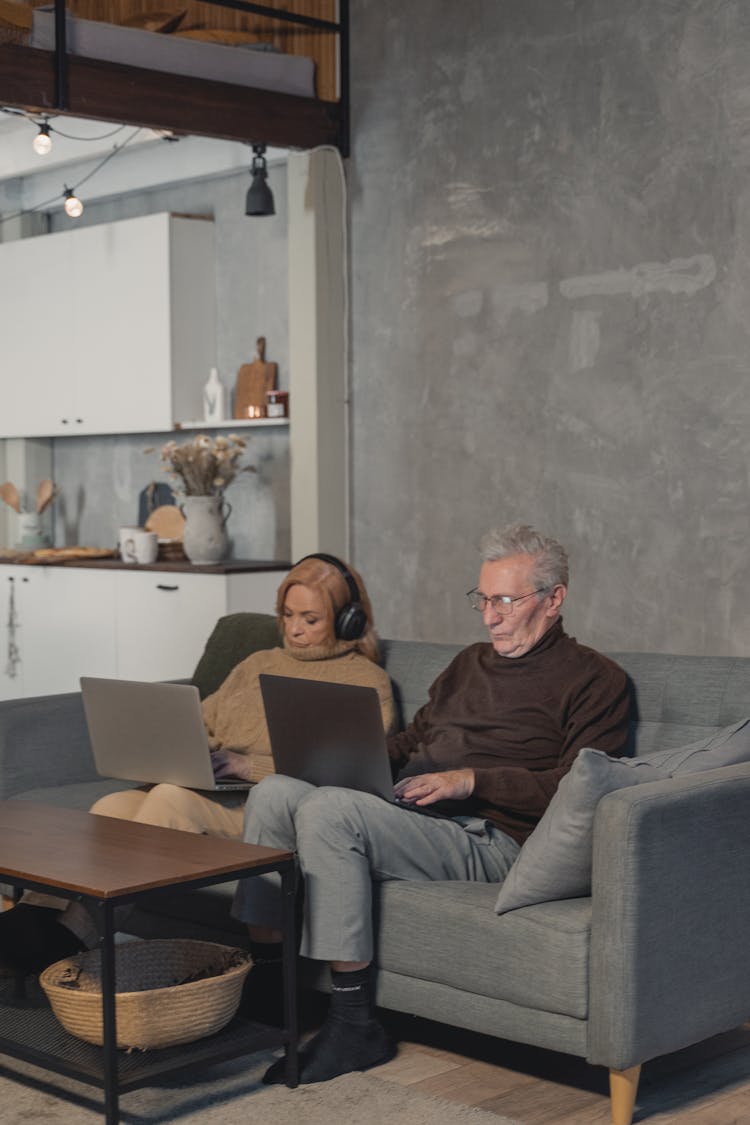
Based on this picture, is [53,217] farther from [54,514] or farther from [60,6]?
[60,6]

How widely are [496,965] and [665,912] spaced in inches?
14.5

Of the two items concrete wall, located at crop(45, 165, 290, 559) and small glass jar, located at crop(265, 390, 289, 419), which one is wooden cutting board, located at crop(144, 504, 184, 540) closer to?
concrete wall, located at crop(45, 165, 290, 559)

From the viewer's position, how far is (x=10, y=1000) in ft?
11.6

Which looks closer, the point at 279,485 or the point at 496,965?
the point at 496,965

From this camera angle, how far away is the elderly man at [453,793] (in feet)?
10.9

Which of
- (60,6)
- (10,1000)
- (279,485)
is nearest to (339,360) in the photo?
(279,485)

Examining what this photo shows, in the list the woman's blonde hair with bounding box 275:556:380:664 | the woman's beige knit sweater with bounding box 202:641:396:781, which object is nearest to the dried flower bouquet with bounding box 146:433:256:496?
the woman's beige knit sweater with bounding box 202:641:396:781

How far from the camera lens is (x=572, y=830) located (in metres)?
3.10

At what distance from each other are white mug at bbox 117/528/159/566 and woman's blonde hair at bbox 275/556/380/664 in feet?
10.4

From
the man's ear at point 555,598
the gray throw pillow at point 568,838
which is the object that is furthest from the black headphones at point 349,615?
the gray throw pillow at point 568,838

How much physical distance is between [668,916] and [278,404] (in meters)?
4.51

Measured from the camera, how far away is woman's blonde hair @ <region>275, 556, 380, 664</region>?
165 inches

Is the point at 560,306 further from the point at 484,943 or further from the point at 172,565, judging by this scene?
the point at 484,943

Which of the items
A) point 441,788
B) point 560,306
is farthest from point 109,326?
point 441,788
